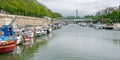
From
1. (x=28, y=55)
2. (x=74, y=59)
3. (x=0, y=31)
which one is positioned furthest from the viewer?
(x=0, y=31)

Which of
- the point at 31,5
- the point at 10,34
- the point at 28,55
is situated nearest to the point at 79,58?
the point at 28,55

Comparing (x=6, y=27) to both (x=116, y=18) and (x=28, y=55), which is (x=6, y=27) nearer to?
(x=28, y=55)

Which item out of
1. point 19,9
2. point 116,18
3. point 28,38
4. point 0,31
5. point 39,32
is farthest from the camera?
point 116,18

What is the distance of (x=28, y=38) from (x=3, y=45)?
777 inches

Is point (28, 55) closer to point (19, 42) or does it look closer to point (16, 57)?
point (16, 57)

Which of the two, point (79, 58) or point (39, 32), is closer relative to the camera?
point (79, 58)

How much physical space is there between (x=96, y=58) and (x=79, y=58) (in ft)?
5.94

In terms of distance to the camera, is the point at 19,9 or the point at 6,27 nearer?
the point at 6,27

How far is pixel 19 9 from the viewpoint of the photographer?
331ft

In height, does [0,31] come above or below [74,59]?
above

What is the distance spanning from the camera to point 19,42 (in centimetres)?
4522

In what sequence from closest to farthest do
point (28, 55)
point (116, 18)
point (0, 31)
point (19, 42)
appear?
1. point (28, 55)
2. point (0, 31)
3. point (19, 42)
4. point (116, 18)

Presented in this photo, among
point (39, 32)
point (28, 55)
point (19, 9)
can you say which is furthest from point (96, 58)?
point (19, 9)

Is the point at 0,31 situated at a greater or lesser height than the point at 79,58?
greater
